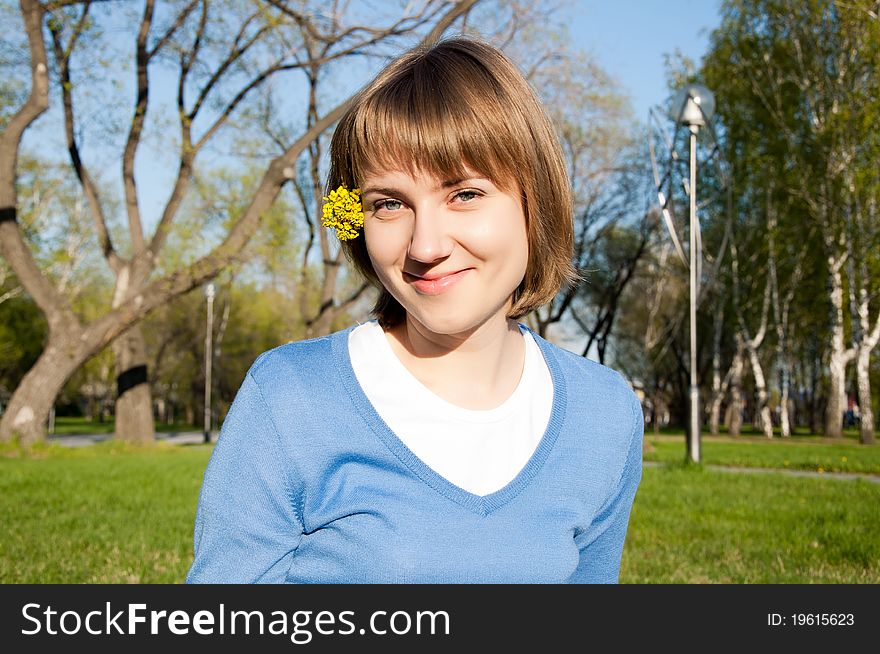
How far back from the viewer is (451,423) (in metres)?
1.80

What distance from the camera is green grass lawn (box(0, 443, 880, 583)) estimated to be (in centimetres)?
484

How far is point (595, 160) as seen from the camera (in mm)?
22500

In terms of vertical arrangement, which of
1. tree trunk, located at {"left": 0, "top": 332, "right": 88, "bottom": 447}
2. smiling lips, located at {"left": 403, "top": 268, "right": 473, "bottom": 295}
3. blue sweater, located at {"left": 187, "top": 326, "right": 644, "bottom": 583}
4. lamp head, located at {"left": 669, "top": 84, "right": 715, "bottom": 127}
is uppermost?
lamp head, located at {"left": 669, "top": 84, "right": 715, "bottom": 127}

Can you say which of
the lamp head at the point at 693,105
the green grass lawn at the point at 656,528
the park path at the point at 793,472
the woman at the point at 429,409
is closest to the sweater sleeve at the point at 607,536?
the woman at the point at 429,409

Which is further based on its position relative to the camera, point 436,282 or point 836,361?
point 836,361

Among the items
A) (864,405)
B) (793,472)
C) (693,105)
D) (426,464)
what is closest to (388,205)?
(426,464)

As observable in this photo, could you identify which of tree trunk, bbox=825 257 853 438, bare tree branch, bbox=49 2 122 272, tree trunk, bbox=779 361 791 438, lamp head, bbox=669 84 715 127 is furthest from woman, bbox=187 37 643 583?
tree trunk, bbox=779 361 791 438

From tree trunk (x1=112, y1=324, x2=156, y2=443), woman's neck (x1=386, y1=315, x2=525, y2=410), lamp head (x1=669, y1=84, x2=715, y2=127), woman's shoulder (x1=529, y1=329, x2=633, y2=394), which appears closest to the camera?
woman's neck (x1=386, y1=315, x2=525, y2=410)

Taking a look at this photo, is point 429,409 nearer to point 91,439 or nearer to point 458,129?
point 458,129

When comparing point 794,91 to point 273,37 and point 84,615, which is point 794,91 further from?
point 84,615

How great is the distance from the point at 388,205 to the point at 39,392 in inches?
558

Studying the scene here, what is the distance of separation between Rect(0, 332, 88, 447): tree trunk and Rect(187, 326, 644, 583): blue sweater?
45.0 feet

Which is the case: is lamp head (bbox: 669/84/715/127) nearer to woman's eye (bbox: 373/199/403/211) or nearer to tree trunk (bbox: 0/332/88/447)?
woman's eye (bbox: 373/199/403/211)

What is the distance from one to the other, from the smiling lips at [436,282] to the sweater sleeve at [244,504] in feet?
1.33
